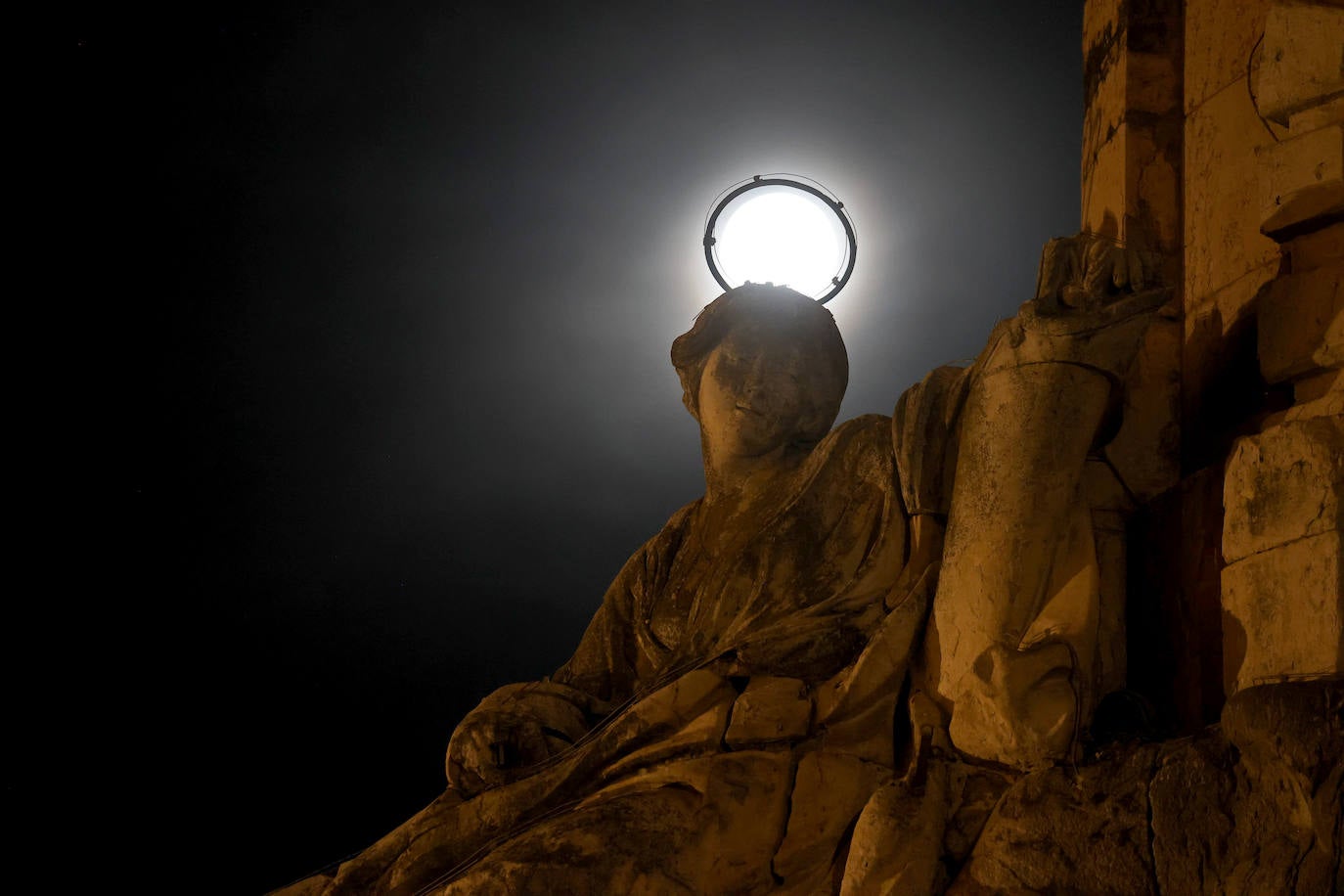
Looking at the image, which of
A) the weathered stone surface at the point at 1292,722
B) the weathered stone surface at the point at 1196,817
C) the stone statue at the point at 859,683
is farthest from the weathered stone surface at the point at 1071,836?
the weathered stone surface at the point at 1292,722

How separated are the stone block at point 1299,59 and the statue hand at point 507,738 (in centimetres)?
254

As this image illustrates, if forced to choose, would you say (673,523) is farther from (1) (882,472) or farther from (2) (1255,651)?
(2) (1255,651)

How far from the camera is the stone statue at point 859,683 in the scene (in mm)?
4426

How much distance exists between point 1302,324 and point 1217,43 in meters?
1.28

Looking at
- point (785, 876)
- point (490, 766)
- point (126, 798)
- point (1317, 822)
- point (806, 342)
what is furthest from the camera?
point (126, 798)

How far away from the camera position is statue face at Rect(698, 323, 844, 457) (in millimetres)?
5723

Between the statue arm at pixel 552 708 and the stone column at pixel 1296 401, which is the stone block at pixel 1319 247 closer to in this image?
the stone column at pixel 1296 401

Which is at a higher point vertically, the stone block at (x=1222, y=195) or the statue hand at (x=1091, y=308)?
the stone block at (x=1222, y=195)

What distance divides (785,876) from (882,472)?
1234 mm

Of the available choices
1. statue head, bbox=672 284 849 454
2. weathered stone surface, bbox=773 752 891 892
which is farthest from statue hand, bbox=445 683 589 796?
statue head, bbox=672 284 849 454

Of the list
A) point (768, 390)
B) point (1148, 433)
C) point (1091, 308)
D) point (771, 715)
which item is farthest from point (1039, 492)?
point (768, 390)

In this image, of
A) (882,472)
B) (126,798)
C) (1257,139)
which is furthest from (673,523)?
(126,798)

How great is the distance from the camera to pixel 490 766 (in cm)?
521

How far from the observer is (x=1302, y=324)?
183 inches
